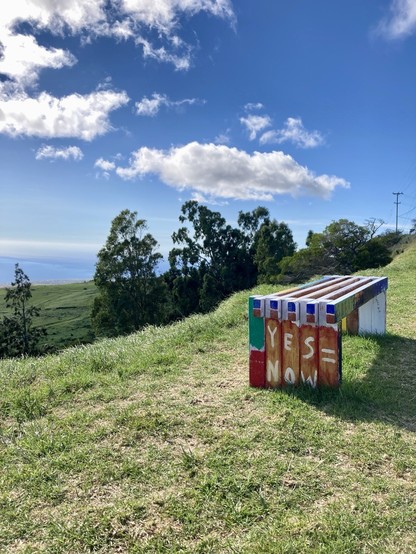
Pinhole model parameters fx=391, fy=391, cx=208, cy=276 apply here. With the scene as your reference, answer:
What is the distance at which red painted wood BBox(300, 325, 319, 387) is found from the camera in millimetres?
3574

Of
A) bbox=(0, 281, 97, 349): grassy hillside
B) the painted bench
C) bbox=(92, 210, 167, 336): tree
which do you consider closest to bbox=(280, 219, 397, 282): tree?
bbox=(92, 210, 167, 336): tree

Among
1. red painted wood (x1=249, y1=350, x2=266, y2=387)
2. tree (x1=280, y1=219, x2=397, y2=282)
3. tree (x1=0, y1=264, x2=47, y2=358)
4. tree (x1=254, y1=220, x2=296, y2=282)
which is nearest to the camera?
red painted wood (x1=249, y1=350, x2=266, y2=387)

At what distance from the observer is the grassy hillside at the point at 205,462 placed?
6.50 feet

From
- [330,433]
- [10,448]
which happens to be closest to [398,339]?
[330,433]

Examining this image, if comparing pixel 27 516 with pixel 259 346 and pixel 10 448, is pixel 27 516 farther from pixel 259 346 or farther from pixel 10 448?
pixel 259 346

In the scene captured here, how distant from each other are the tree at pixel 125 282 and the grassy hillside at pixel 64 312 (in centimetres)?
1768

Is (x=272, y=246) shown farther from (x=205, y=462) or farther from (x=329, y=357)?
(x=205, y=462)

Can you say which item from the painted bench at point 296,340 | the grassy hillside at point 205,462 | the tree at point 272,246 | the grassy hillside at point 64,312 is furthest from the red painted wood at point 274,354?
the grassy hillside at point 64,312

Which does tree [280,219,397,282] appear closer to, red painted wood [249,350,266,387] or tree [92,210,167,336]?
tree [92,210,167,336]

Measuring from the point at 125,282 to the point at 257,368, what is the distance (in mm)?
23022

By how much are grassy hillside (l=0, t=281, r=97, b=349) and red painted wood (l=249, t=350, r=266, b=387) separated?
1598 inches

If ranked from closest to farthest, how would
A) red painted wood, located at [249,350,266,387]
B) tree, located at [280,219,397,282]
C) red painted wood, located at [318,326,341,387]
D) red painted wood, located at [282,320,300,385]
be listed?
red painted wood, located at [318,326,341,387] < red painted wood, located at [282,320,300,385] < red painted wood, located at [249,350,266,387] < tree, located at [280,219,397,282]

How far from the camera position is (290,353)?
3684mm

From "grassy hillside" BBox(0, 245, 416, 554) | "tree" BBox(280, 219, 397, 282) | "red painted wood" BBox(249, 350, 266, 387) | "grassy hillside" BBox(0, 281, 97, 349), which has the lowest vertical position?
"grassy hillside" BBox(0, 281, 97, 349)
